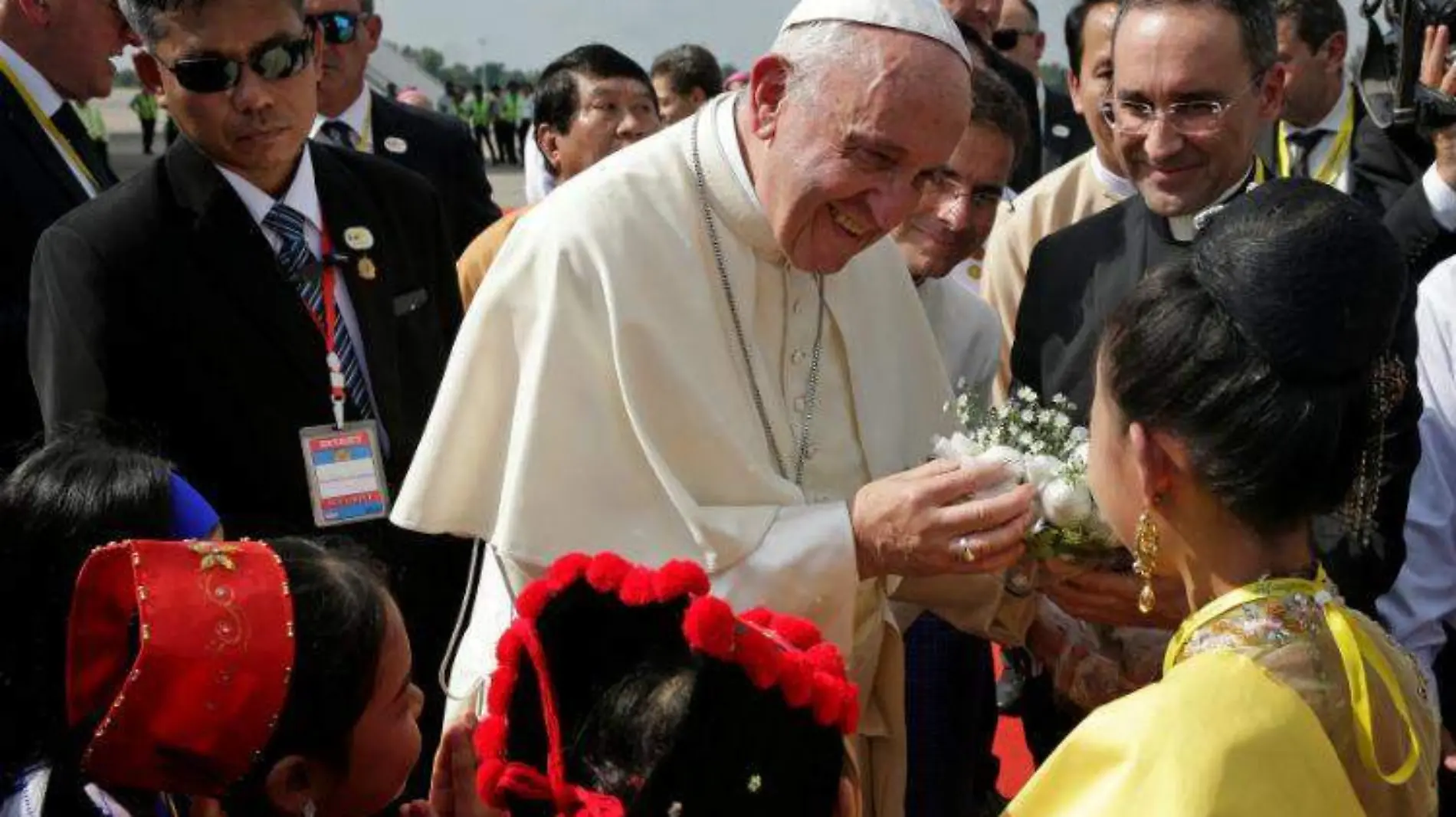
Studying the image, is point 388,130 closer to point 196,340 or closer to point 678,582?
point 196,340

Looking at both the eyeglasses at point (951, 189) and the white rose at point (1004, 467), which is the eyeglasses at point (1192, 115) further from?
the white rose at point (1004, 467)

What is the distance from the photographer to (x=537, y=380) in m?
2.83

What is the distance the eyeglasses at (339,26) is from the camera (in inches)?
240

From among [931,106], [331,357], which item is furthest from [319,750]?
[931,106]

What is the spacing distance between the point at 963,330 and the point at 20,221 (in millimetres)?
2429

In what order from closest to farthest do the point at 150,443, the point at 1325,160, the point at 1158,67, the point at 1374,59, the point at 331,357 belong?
1. the point at 150,443
2. the point at 331,357
3. the point at 1158,67
4. the point at 1374,59
5. the point at 1325,160

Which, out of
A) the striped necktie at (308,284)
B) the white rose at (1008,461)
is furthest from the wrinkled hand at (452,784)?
the striped necktie at (308,284)

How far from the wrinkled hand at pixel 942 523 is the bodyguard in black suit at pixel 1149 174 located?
0.79m

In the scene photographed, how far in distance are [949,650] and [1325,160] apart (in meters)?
2.68

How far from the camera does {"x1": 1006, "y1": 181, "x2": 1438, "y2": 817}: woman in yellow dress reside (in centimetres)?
191

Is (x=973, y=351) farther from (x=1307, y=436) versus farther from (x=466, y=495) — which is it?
(x=1307, y=436)

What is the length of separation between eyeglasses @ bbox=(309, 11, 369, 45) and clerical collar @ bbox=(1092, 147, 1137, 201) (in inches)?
118

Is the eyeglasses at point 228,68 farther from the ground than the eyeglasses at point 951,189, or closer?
farther from the ground

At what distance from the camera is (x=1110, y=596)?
301cm
